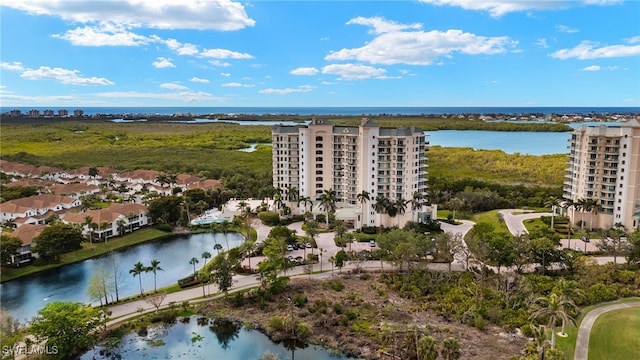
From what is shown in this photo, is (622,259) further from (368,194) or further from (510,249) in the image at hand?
(368,194)

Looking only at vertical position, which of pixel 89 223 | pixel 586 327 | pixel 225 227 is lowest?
pixel 586 327

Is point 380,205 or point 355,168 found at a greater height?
point 355,168

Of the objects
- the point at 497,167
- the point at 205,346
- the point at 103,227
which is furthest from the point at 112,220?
the point at 497,167

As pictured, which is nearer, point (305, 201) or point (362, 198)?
point (362, 198)

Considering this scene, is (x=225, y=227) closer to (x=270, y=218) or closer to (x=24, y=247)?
(x=270, y=218)

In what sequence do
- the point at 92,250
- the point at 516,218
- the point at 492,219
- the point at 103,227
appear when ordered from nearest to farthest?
1. the point at 92,250
2. the point at 103,227
3. the point at 516,218
4. the point at 492,219

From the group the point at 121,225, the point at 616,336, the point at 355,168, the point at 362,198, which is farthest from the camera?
Result: the point at 355,168
